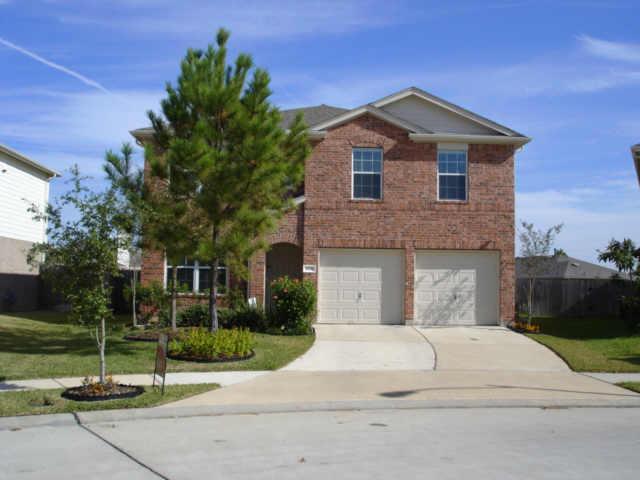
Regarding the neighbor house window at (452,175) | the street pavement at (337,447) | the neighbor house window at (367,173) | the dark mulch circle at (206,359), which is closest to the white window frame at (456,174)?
the neighbor house window at (452,175)

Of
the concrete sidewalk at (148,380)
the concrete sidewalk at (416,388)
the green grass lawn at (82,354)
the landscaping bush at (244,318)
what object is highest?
the landscaping bush at (244,318)

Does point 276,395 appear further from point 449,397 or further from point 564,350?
point 564,350

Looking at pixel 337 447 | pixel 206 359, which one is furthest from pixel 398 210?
pixel 337 447

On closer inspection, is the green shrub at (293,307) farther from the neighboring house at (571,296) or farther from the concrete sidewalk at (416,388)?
the neighboring house at (571,296)

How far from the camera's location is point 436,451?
7.73 m

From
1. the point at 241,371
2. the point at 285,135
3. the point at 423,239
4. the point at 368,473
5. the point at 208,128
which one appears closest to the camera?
the point at 368,473

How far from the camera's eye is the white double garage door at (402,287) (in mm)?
20766

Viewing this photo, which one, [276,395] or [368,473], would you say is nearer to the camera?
[368,473]

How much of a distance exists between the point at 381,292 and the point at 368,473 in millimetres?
14145

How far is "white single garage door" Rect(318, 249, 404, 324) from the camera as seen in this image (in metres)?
20.8

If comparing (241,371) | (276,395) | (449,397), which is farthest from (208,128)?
(449,397)

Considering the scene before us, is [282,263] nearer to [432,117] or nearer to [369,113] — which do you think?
[369,113]

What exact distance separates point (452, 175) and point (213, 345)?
10229mm

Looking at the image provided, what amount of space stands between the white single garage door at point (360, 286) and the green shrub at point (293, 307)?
1792mm
